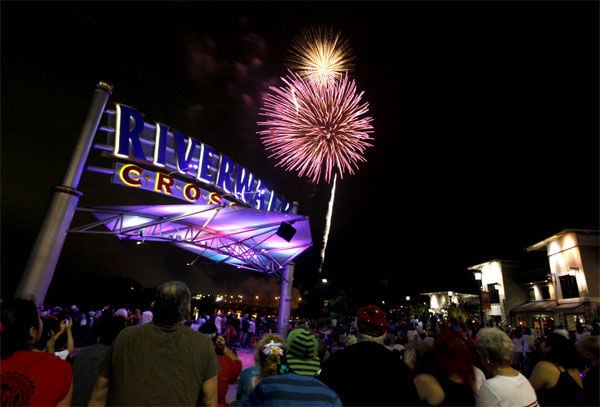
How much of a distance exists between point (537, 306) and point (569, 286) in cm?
475

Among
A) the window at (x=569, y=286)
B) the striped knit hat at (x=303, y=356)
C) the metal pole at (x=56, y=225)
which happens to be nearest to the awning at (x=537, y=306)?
the window at (x=569, y=286)

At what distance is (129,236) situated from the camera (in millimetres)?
12430

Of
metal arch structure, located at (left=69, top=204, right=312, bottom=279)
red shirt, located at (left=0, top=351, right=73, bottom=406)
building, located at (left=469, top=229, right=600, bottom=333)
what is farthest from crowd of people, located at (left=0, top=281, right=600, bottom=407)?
building, located at (left=469, top=229, right=600, bottom=333)

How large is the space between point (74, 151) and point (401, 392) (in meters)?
11.0

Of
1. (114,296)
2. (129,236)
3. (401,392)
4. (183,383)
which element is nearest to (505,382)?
(401,392)

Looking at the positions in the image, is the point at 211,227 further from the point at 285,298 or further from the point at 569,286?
the point at 569,286

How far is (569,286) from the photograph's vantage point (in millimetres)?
23828

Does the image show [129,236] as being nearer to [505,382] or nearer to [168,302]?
[168,302]

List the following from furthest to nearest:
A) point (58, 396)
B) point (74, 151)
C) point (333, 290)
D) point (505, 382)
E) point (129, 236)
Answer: point (333, 290)
point (129, 236)
point (74, 151)
point (505, 382)
point (58, 396)

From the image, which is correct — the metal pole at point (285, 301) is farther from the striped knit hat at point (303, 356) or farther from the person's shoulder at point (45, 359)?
the person's shoulder at point (45, 359)

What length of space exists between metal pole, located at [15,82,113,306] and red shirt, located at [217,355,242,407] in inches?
240

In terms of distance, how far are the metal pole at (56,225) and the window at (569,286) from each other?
30.4 metres

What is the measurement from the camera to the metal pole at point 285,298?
1841cm

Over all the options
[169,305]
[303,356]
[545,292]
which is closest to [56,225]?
[169,305]
